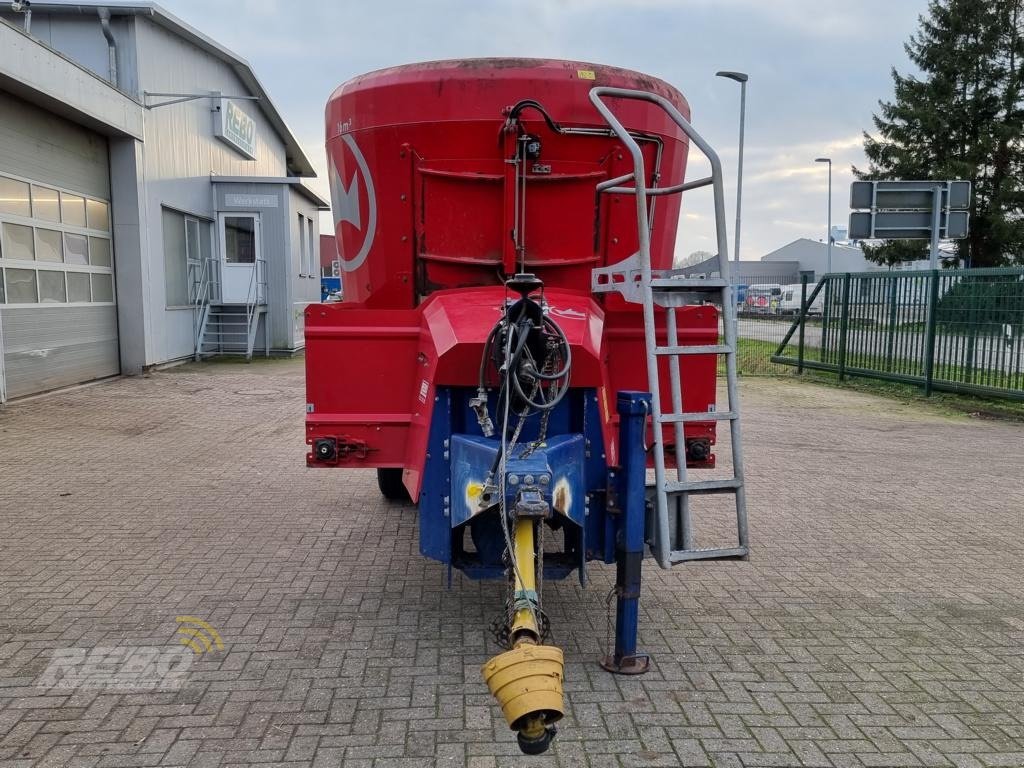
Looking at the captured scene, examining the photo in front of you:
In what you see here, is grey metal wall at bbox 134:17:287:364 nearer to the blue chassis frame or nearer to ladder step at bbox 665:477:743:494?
the blue chassis frame

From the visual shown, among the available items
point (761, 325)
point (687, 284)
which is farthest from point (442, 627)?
point (761, 325)

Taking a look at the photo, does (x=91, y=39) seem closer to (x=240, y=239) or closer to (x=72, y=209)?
(x=72, y=209)

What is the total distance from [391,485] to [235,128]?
16488 millimetres

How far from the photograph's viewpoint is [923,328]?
43.0 ft

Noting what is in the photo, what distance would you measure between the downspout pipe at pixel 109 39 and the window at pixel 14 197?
4.06m

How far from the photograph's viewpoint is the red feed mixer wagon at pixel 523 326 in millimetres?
3441

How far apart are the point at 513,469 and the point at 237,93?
2062 centimetres

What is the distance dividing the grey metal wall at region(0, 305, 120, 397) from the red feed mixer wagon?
25.5 feet

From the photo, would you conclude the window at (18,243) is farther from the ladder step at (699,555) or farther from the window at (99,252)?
the ladder step at (699,555)

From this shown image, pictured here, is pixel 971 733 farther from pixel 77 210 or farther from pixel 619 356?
pixel 77 210

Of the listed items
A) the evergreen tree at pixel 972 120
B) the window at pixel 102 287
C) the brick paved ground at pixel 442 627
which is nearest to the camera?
the brick paved ground at pixel 442 627

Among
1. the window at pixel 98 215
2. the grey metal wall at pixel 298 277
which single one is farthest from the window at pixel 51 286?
the grey metal wall at pixel 298 277

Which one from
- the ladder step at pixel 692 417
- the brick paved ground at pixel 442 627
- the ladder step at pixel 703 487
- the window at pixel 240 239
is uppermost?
the window at pixel 240 239

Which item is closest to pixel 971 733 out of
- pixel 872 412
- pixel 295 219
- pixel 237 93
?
pixel 872 412
